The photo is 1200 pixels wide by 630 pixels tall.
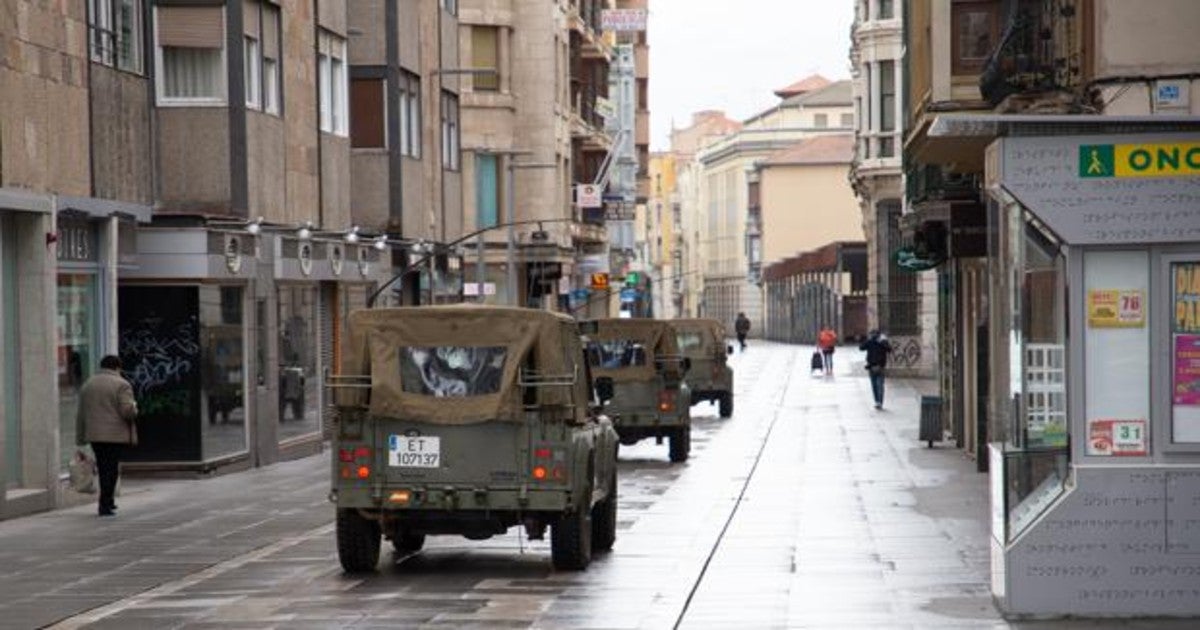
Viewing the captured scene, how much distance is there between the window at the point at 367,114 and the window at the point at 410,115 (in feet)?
2.63

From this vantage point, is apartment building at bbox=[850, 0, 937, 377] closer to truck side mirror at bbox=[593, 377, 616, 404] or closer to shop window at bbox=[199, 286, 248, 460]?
shop window at bbox=[199, 286, 248, 460]

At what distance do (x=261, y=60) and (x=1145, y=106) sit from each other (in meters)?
17.3

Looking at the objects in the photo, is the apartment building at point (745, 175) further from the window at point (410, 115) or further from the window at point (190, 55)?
the window at point (190, 55)

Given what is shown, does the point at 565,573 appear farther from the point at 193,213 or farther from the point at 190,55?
the point at 190,55

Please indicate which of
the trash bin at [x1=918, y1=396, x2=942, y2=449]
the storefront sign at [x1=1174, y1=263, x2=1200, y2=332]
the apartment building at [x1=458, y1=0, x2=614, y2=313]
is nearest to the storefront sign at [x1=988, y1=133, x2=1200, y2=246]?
the storefront sign at [x1=1174, y1=263, x2=1200, y2=332]

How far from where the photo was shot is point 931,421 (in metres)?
38.8

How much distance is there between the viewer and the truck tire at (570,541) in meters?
19.3

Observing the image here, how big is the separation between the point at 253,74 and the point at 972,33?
10948 mm

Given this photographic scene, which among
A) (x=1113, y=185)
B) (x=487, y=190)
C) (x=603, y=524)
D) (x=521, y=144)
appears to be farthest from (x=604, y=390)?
(x=521, y=144)

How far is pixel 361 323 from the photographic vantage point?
2020 cm

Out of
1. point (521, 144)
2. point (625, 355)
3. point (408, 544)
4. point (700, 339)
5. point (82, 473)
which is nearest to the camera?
point (408, 544)

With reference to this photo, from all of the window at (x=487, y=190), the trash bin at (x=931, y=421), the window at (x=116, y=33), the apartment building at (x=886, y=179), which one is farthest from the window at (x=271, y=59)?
the apartment building at (x=886, y=179)

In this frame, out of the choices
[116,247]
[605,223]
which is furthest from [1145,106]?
[605,223]

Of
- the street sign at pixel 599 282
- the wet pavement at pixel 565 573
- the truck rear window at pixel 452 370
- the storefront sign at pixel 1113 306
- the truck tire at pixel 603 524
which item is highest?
the street sign at pixel 599 282
